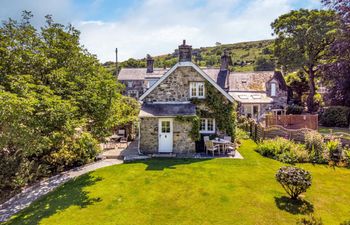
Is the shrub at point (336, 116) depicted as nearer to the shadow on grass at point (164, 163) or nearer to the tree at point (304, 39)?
the tree at point (304, 39)

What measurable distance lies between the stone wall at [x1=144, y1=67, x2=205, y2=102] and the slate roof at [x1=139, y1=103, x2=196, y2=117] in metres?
0.52

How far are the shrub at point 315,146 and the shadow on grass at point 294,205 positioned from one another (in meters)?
7.30

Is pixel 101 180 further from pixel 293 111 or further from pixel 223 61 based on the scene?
pixel 293 111

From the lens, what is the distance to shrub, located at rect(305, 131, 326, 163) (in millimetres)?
16344

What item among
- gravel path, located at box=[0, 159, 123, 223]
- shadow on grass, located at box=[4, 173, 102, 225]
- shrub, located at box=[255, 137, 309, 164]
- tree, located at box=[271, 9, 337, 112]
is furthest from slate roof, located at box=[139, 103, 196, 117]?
tree, located at box=[271, 9, 337, 112]

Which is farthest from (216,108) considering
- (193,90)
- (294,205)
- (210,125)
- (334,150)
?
(294,205)

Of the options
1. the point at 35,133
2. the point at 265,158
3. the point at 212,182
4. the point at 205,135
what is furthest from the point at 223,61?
the point at 35,133

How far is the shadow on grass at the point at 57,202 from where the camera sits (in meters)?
9.10

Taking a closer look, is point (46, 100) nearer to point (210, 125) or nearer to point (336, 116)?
point (210, 125)

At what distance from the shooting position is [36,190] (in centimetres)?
1201

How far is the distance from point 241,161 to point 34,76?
13.5 m

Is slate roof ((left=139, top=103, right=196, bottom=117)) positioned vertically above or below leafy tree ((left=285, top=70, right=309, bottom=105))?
below

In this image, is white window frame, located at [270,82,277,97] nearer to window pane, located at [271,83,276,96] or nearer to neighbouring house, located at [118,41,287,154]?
window pane, located at [271,83,276,96]

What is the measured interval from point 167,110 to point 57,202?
1017 centimetres
